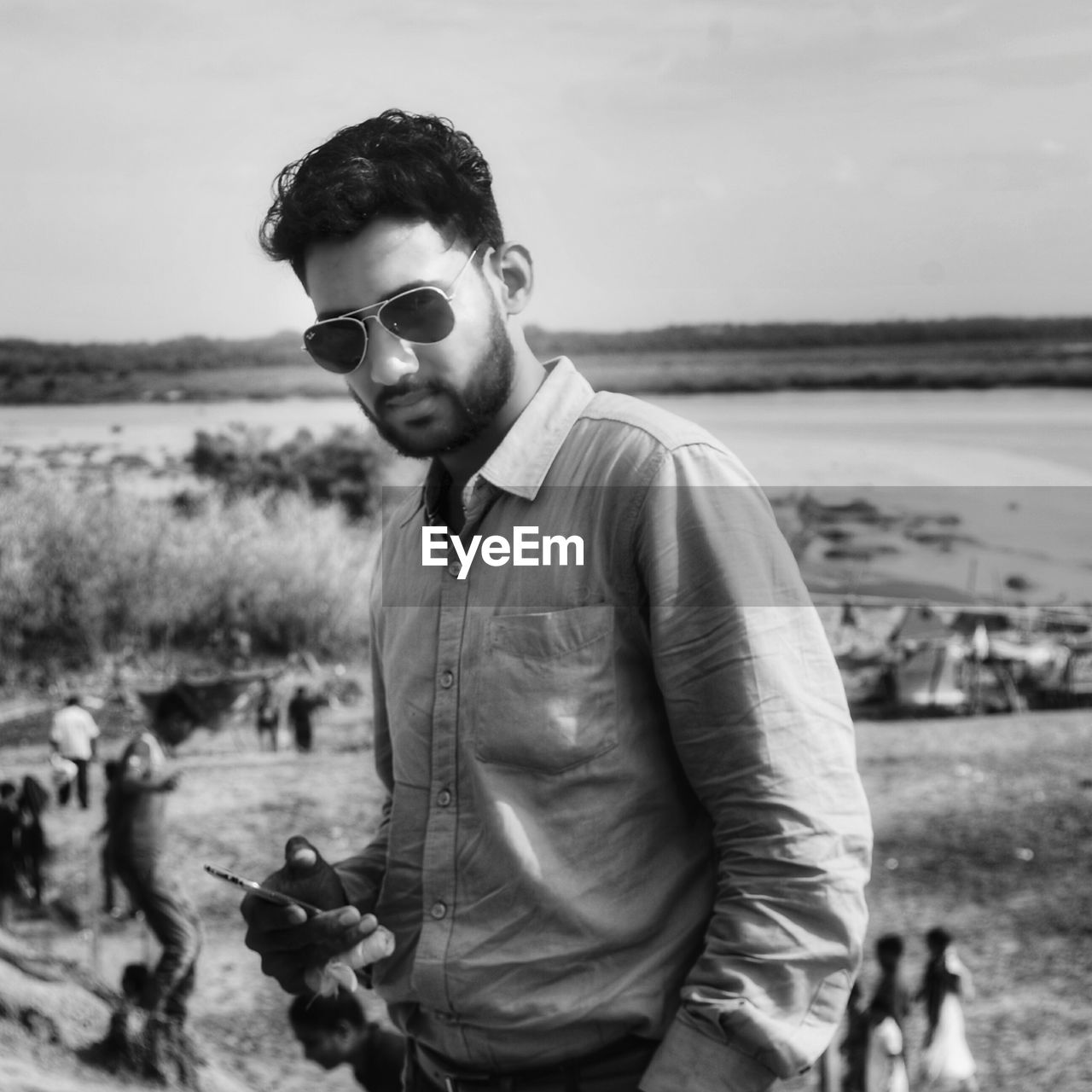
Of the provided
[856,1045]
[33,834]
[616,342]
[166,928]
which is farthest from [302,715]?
[856,1045]

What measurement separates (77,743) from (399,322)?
10.8 feet

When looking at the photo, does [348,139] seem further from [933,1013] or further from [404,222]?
[933,1013]

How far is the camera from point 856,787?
0.87 meters

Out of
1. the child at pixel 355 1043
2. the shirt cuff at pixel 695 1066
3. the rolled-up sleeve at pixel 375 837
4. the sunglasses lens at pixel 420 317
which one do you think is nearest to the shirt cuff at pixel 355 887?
the rolled-up sleeve at pixel 375 837

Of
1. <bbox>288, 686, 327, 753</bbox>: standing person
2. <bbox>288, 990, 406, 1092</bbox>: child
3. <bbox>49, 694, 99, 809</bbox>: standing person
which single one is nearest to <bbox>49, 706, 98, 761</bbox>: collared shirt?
<bbox>49, 694, 99, 809</bbox>: standing person

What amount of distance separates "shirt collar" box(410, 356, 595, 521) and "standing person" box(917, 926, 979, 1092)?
122 inches

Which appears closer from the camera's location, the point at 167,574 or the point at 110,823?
the point at 110,823

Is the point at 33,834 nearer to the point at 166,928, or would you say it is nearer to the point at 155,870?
the point at 155,870

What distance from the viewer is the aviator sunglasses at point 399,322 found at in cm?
97

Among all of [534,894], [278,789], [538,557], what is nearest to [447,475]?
[538,557]

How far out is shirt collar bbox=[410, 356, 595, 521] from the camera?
0.95 metres

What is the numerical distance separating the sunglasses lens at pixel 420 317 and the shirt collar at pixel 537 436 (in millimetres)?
88

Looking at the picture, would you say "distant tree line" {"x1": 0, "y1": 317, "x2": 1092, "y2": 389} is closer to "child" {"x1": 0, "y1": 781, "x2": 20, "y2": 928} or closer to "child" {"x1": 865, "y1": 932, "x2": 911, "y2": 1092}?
"child" {"x1": 0, "y1": 781, "x2": 20, "y2": 928}

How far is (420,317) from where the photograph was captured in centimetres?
98
